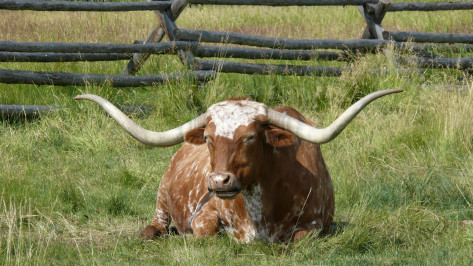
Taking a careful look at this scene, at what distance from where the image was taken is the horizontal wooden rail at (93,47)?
8.12 metres

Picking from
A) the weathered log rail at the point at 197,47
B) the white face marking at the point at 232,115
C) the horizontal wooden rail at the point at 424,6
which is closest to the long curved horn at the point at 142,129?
the white face marking at the point at 232,115

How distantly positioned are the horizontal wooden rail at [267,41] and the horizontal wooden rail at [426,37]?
358 mm

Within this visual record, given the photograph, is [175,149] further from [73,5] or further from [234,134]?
[234,134]

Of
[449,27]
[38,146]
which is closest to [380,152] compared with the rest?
[38,146]

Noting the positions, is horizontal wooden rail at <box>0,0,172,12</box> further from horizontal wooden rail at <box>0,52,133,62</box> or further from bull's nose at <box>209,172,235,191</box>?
bull's nose at <box>209,172,235,191</box>

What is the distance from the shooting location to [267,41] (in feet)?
31.1

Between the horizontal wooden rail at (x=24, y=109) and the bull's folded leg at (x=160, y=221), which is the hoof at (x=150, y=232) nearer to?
the bull's folded leg at (x=160, y=221)

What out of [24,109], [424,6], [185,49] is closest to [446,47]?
[424,6]

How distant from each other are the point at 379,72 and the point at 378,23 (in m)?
1.57

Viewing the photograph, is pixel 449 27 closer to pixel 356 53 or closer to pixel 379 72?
pixel 356 53

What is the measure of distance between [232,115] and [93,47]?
4.68 meters

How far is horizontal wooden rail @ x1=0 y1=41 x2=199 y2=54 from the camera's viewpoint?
320 inches

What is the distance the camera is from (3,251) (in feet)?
13.7

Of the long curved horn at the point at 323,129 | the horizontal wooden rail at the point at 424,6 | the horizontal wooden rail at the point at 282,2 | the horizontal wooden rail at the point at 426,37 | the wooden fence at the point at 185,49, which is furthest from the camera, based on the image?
the horizontal wooden rail at the point at 424,6
